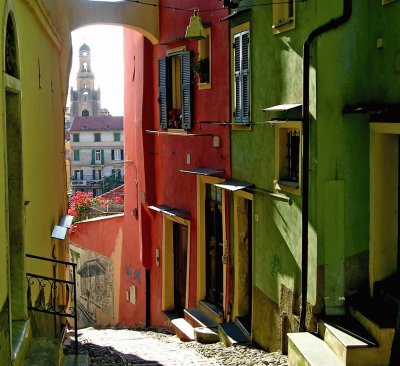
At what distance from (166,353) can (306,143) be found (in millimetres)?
4698

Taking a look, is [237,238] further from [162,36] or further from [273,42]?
[162,36]

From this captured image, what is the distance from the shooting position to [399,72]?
26.5 feet

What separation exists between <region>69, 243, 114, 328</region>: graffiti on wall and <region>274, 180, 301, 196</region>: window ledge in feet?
38.8

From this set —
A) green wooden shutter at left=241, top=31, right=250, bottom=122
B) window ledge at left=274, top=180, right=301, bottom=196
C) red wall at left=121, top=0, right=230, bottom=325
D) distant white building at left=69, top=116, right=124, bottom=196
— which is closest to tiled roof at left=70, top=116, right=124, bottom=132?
distant white building at left=69, top=116, right=124, bottom=196

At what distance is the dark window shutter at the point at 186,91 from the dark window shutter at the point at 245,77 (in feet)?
9.56

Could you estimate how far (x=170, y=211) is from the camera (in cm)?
1522

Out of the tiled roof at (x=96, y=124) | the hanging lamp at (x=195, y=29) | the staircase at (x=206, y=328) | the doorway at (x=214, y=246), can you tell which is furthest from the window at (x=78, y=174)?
the hanging lamp at (x=195, y=29)

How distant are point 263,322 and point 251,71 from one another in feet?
12.9

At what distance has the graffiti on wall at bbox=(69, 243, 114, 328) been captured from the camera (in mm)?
21297

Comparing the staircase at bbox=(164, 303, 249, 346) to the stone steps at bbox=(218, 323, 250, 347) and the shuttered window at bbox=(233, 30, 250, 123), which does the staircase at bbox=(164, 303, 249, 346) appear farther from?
the shuttered window at bbox=(233, 30, 250, 123)

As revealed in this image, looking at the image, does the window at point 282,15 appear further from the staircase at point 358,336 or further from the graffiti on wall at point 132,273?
the graffiti on wall at point 132,273

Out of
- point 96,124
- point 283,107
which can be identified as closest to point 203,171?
point 283,107

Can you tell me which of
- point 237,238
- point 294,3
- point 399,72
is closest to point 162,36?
point 237,238

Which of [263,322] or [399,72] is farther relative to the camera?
[263,322]
